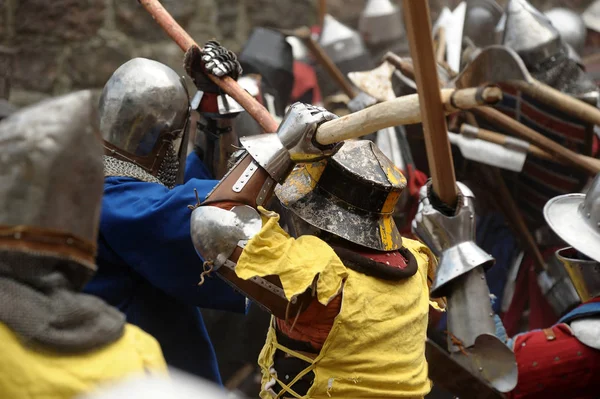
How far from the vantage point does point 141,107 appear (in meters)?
2.89

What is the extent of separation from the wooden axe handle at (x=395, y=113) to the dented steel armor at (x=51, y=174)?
751mm

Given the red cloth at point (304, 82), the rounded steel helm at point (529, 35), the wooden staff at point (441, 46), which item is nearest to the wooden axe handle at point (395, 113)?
the rounded steel helm at point (529, 35)

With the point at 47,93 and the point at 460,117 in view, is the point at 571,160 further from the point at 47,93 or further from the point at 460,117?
the point at 47,93

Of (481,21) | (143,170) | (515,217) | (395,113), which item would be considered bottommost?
(515,217)

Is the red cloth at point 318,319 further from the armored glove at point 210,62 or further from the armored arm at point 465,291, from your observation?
the armored glove at point 210,62

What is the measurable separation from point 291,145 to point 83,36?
4.04 meters

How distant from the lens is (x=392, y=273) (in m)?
2.33

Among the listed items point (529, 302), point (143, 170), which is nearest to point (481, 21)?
point (529, 302)

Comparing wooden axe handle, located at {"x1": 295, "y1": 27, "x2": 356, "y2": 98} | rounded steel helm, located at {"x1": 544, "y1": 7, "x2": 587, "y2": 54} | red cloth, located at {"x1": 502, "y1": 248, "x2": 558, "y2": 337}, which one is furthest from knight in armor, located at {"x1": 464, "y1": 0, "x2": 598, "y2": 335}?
rounded steel helm, located at {"x1": 544, "y1": 7, "x2": 587, "y2": 54}

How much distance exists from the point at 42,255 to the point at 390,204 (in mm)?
1144

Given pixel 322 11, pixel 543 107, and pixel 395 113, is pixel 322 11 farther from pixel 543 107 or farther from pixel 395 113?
pixel 395 113

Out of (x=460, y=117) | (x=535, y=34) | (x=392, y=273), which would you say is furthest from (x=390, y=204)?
(x=535, y=34)

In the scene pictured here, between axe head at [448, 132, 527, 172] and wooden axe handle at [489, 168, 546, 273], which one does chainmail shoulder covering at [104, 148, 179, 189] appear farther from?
wooden axe handle at [489, 168, 546, 273]

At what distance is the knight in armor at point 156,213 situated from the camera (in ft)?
8.73
